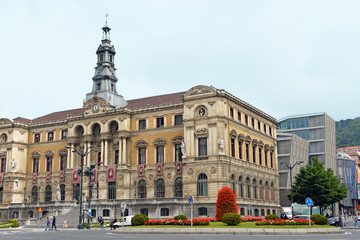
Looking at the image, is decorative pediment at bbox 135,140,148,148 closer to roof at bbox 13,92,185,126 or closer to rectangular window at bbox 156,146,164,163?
rectangular window at bbox 156,146,164,163

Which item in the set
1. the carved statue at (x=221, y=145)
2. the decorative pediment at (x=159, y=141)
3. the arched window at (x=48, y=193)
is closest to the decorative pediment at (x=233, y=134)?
the carved statue at (x=221, y=145)

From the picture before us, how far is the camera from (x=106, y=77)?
8550cm

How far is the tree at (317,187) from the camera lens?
69312 mm

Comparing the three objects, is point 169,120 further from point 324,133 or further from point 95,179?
point 324,133

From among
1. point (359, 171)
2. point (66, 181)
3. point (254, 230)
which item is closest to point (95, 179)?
point (66, 181)

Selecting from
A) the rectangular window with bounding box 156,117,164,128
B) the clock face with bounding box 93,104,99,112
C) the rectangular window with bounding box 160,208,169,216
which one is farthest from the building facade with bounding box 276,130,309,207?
the clock face with bounding box 93,104,99,112

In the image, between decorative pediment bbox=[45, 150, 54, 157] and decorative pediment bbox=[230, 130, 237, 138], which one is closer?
decorative pediment bbox=[230, 130, 237, 138]

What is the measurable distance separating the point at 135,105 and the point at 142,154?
10.8 metres

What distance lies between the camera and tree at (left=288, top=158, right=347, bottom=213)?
69312mm

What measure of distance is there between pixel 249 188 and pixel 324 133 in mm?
52907

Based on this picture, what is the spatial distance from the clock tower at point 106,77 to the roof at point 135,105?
2.97 meters

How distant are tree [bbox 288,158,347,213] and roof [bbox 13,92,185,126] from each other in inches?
917

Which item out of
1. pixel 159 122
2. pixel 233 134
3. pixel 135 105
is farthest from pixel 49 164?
pixel 233 134

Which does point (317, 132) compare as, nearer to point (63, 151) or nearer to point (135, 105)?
point (135, 105)
